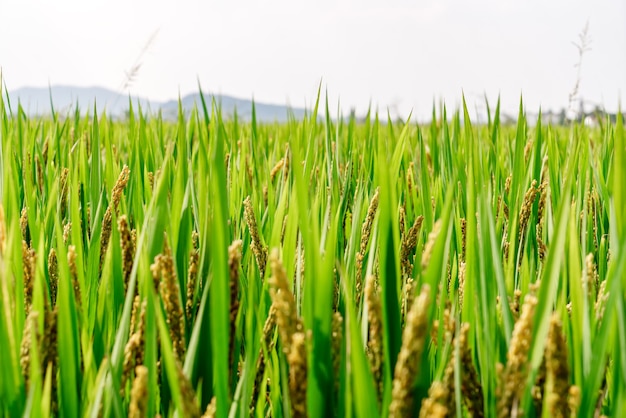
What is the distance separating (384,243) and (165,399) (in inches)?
12.2

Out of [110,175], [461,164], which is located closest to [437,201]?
[461,164]

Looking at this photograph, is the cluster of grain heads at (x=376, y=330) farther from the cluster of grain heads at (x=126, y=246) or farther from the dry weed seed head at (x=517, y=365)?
the cluster of grain heads at (x=126, y=246)

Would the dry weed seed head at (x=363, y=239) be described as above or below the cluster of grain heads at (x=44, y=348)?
above

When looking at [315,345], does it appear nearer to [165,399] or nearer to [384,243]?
[384,243]

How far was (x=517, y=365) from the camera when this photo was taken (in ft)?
1.53

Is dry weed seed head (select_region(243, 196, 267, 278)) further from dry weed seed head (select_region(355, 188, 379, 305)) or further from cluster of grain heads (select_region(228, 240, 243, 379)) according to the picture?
cluster of grain heads (select_region(228, 240, 243, 379))

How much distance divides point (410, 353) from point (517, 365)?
0.10m

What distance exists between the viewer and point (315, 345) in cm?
54

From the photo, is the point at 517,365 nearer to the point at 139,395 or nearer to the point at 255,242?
the point at 139,395

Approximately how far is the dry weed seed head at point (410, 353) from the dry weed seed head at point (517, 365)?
0.08 m

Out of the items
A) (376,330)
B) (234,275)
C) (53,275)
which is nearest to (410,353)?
(376,330)

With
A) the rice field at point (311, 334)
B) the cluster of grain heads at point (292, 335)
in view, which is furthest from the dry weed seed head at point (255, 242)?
the cluster of grain heads at point (292, 335)

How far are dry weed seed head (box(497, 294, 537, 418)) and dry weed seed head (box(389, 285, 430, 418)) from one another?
0.25 ft

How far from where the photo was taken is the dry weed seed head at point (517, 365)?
1.52ft
